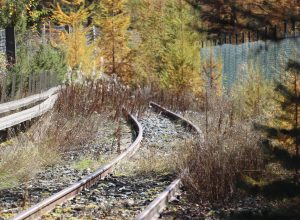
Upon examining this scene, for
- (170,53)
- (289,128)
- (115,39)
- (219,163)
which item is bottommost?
(219,163)

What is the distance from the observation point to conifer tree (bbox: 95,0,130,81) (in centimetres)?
2881

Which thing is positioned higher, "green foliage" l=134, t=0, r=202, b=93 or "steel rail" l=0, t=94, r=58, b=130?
"green foliage" l=134, t=0, r=202, b=93

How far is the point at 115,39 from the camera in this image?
1142 inches

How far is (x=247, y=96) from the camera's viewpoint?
14250 millimetres

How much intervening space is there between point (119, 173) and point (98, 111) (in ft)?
19.9

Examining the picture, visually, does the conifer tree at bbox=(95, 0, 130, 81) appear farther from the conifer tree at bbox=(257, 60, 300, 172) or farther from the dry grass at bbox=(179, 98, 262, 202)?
the conifer tree at bbox=(257, 60, 300, 172)

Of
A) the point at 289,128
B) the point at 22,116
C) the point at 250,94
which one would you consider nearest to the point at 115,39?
the point at 250,94

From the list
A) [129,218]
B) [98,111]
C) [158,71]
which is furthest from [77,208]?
[158,71]

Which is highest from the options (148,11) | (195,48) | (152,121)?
(148,11)

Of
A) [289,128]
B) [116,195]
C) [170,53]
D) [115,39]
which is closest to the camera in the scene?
[289,128]

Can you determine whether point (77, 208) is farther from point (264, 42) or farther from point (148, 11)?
point (148, 11)

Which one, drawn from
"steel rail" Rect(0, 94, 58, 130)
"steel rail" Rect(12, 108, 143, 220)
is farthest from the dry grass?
"steel rail" Rect(0, 94, 58, 130)

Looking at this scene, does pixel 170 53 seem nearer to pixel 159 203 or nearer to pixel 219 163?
pixel 219 163

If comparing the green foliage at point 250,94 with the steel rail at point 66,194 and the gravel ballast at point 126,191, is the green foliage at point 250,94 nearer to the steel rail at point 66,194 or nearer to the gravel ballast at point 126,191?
the gravel ballast at point 126,191
